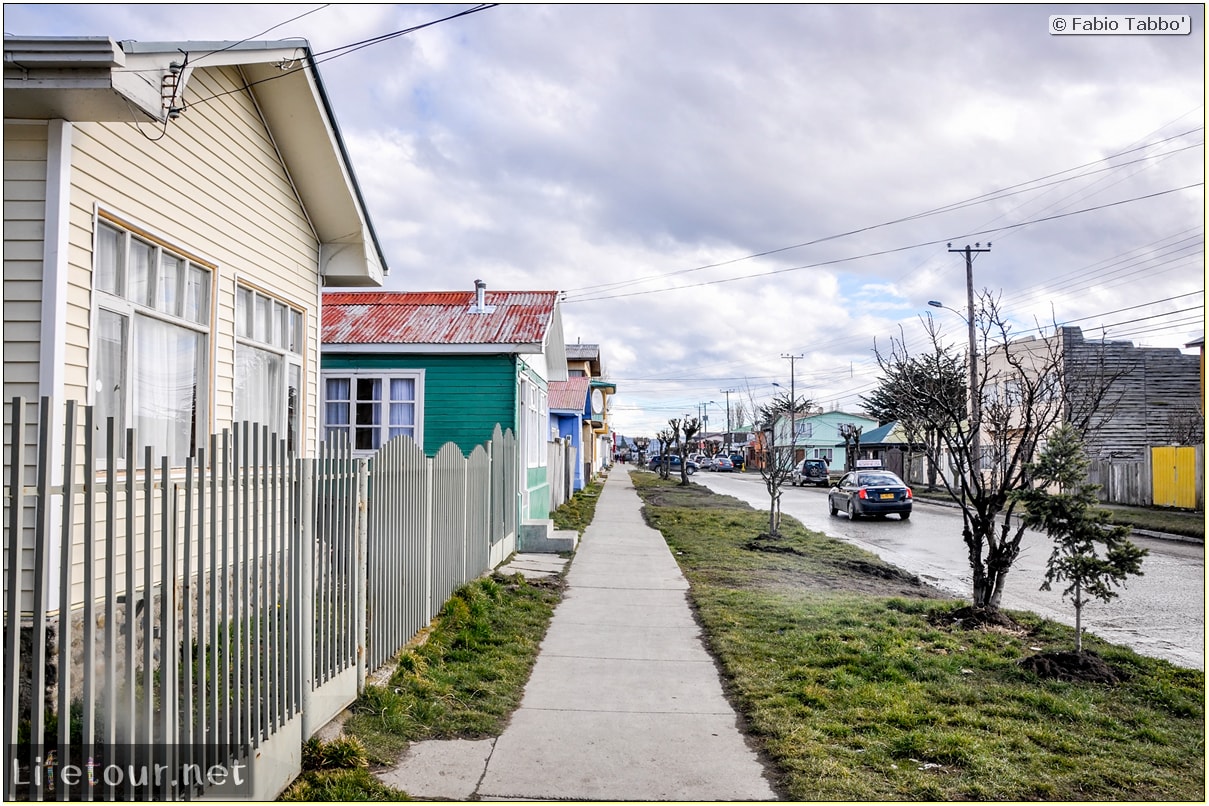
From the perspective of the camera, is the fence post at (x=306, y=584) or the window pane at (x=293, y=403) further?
the window pane at (x=293, y=403)

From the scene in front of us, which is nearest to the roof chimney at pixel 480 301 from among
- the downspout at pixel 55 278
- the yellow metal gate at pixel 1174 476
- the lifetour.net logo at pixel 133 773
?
the downspout at pixel 55 278

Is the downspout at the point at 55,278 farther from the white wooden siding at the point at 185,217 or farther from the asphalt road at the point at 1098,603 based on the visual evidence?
the asphalt road at the point at 1098,603

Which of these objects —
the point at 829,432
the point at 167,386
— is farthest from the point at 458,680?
the point at 829,432

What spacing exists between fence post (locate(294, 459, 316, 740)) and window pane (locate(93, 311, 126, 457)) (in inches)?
73.9

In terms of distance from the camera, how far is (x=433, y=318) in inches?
656

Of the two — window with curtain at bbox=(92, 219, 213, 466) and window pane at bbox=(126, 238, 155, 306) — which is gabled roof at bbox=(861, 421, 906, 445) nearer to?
window with curtain at bbox=(92, 219, 213, 466)

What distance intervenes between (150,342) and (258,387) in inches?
90.6

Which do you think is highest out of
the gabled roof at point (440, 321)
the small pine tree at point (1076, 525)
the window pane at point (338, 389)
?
the gabled roof at point (440, 321)

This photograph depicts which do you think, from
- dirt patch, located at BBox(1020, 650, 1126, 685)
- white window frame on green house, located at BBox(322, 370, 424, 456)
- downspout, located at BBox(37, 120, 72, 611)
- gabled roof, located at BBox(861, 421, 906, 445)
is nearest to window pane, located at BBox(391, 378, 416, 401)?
white window frame on green house, located at BBox(322, 370, 424, 456)

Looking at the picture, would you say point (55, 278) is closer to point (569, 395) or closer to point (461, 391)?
point (461, 391)

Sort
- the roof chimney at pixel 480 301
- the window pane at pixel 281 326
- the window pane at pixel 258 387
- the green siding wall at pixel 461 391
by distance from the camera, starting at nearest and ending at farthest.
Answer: the window pane at pixel 258 387, the window pane at pixel 281 326, the green siding wall at pixel 461 391, the roof chimney at pixel 480 301

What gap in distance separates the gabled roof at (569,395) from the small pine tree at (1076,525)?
25077mm

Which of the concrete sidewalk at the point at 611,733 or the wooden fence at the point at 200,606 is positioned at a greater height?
the wooden fence at the point at 200,606

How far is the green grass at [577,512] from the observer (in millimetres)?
20194
